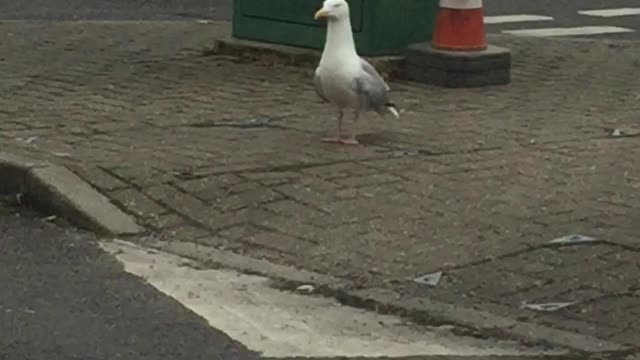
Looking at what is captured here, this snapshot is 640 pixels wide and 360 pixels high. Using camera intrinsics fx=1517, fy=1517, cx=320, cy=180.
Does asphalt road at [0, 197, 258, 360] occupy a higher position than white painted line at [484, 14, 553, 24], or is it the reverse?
asphalt road at [0, 197, 258, 360]

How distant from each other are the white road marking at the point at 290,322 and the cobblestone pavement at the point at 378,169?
36cm

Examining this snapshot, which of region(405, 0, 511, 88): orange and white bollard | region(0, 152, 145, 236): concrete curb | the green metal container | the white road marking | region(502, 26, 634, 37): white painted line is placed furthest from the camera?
region(502, 26, 634, 37): white painted line

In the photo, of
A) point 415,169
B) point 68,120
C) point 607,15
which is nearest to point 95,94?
point 68,120

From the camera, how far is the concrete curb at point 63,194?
6.89m

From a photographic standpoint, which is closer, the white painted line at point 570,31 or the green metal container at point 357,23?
the green metal container at point 357,23

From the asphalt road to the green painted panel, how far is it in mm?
5073

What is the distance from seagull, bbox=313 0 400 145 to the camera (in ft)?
27.7

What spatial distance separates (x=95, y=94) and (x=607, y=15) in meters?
8.88

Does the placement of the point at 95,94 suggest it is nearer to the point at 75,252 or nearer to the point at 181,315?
the point at 75,252

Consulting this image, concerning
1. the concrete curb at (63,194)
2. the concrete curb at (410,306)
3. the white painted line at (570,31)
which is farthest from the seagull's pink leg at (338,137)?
the white painted line at (570,31)

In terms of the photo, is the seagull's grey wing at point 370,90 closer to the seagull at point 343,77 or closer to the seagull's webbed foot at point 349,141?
the seagull at point 343,77

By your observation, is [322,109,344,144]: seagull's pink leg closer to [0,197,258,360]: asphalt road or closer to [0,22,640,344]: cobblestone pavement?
[0,22,640,344]: cobblestone pavement

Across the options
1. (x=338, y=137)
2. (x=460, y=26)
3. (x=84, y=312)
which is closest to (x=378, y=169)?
(x=338, y=137)

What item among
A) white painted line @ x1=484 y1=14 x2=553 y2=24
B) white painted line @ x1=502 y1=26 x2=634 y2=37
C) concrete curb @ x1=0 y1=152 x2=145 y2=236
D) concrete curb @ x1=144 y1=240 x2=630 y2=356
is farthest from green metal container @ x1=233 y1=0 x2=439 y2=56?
concrete curb @ x1=144 y1=240 x2=630 y2=356
